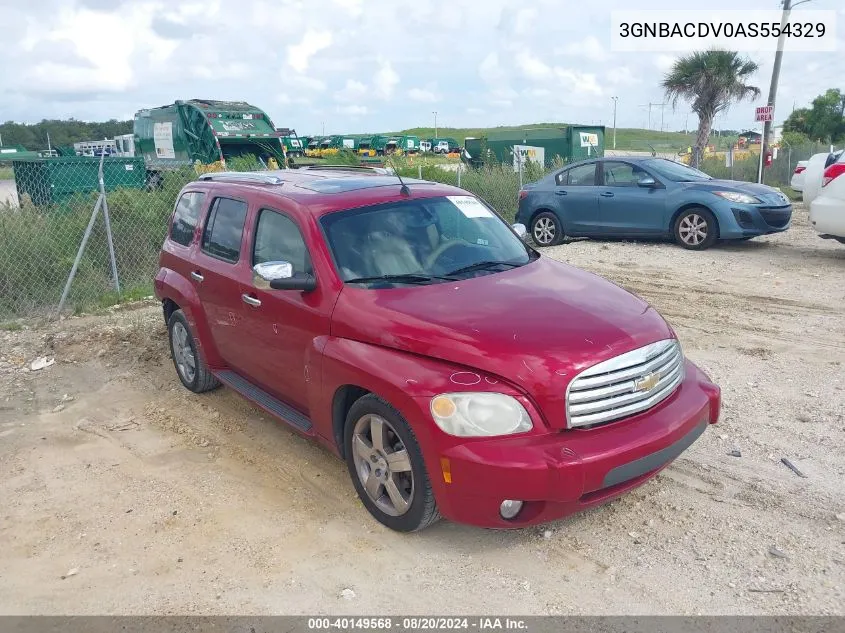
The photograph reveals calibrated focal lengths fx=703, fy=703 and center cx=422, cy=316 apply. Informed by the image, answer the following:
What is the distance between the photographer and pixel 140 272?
1016cm

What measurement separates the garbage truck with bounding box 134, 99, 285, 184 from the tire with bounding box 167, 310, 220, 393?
1500 centimetres

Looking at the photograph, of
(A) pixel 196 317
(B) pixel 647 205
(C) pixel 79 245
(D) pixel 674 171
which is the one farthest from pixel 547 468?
(D) pixel 674 171

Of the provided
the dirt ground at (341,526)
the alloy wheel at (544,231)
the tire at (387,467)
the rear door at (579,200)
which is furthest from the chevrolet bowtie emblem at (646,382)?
the alloy wheel at (544,231)

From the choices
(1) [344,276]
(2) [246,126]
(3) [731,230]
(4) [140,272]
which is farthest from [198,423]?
(2) [246,126]

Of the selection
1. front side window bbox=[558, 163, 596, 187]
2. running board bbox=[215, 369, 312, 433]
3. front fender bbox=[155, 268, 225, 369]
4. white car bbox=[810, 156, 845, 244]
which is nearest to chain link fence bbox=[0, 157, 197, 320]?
front fender bbox=[155, 268, 225, 369]

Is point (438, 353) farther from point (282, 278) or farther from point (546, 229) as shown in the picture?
point (546, 229)

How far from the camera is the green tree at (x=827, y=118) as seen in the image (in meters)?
41.9

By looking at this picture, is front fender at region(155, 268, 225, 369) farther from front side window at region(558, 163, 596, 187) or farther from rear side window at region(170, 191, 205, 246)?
front side window at region(558, 163, 596, 187)

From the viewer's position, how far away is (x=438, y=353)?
334cm

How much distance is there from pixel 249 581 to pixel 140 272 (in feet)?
25.5

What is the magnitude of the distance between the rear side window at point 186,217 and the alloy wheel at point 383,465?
2660 millimetres

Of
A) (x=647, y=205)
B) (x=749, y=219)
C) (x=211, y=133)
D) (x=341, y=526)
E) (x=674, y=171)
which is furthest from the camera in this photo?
(x=211, y=133)

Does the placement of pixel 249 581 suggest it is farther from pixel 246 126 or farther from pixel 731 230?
pixel 246 126

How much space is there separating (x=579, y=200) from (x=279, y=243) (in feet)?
29.4
